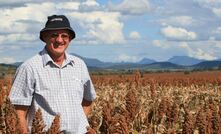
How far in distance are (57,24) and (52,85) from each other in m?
0.59

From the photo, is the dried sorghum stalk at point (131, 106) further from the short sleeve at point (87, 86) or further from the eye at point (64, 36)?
the eye at point (64, 36)

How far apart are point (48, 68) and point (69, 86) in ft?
0.89

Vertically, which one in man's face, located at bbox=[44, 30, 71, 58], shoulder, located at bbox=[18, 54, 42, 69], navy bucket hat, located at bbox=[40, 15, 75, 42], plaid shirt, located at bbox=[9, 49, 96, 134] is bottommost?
plaid shirt, located at bbox=[9, 49, 96, 134]

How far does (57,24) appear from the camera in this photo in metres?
5.38

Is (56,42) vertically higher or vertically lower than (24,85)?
higher

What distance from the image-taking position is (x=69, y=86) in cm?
541

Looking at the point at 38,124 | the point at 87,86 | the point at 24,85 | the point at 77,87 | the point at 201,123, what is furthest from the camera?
the point at 201,123

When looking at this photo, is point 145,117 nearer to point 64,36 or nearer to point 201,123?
point 201,123

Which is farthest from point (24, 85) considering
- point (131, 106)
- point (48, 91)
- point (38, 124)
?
point (131, 106)

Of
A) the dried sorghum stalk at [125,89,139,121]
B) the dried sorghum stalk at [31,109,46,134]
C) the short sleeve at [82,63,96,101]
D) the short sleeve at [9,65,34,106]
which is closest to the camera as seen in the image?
the dried sorghum stalk at [31,109,46,134]

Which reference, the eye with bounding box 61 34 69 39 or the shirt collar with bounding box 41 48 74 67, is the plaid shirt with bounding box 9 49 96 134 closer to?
the shirt collar with bounding box 41 48 74 67

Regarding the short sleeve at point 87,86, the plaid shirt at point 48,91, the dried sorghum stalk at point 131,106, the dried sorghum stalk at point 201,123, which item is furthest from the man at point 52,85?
the dried sorghum stalk at point 131,106

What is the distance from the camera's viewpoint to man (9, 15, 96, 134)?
526 centimetres

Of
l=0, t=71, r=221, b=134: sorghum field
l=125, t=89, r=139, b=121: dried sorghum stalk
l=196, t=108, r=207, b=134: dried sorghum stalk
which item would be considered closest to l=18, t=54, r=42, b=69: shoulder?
l=0, t=71, r=221, b=134: sorghum field
